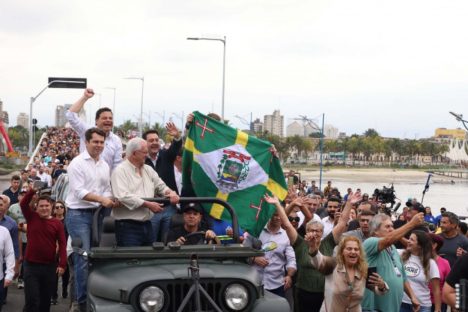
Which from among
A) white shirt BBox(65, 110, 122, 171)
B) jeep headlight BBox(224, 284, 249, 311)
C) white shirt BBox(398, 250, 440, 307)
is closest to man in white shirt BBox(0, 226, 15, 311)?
white shirt BBox(65, 110, 122, 171)

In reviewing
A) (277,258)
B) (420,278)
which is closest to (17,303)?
(277,258)

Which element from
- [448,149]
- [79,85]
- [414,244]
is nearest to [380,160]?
[448,149]

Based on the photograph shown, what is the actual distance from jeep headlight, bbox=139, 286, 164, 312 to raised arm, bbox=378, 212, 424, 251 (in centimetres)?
264

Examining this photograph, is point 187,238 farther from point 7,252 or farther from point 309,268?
point 7,252

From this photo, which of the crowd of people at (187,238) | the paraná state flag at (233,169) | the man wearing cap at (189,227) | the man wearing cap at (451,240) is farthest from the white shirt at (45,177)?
the man wearing cap at (189,227)

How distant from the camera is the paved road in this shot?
11.3 meters

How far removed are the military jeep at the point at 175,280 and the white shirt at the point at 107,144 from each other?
2261 millimetres

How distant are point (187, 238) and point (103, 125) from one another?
5.87ft

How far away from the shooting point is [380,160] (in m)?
191

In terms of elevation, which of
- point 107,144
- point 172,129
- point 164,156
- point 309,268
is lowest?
point 309,268

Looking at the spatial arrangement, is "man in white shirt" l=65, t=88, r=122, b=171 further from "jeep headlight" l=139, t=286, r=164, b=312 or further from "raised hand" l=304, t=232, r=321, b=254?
"jeep headlight" l=139, t=286, r=164, b=312

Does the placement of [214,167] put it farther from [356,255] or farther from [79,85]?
[79,85]

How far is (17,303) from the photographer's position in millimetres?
11664

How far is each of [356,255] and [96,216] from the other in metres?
2.37
